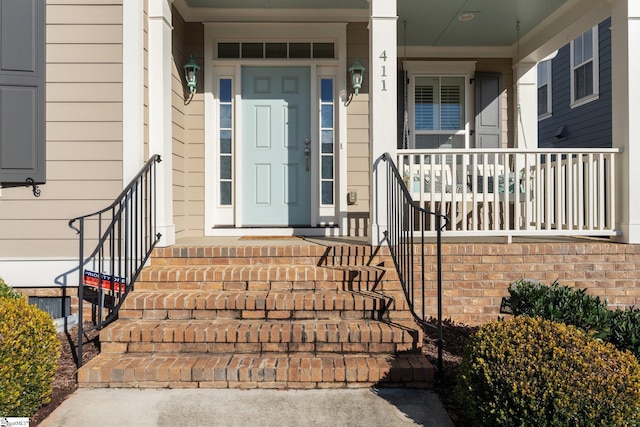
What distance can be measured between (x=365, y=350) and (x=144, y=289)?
5.60 ft

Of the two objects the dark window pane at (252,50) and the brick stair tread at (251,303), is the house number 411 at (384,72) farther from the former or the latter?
the brick stair tread at (251,303)

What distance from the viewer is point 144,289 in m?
3.39

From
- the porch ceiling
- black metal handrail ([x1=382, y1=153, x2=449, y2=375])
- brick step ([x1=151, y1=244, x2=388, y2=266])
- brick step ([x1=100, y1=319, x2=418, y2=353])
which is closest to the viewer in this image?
brick step ([x1=100, y1=319, x2=418, y2=353])

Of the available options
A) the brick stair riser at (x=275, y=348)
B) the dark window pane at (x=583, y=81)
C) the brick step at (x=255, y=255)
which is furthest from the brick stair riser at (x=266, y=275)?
the dark window pane at (x=583, y=81)

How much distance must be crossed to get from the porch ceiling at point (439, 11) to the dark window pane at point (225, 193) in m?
1.82

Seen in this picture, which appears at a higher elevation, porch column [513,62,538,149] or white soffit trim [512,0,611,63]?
white soffit trim [512,0,611,63]

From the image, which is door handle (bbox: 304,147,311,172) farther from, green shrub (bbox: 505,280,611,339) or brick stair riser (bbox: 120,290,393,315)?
green shrub (bbox: 505,280,611,339)

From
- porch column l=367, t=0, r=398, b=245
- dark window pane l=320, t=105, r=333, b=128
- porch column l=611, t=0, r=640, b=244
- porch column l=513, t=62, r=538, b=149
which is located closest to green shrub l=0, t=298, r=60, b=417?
porch column l=367, t=0, r=398, b=245

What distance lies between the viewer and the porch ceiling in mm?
4668

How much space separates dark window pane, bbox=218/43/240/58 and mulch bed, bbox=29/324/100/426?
3.10 m

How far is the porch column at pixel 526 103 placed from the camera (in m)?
5.83

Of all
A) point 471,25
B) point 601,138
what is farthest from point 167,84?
point 601,138

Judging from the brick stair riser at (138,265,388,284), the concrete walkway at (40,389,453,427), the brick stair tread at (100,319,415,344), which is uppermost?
the brick stair riser at (138,265,388,284)

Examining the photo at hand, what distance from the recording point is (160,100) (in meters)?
3.79
